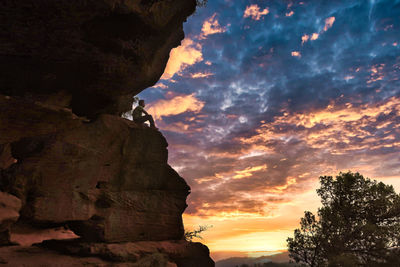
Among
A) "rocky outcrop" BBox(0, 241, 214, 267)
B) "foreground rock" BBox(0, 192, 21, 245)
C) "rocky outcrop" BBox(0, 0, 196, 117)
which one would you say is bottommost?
"rocky outcrop" BBox(0, 241, 214, 267)

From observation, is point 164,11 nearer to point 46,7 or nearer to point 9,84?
point 46,7

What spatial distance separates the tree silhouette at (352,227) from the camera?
23484 millimetres

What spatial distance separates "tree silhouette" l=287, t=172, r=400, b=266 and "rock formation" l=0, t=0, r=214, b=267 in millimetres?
13112

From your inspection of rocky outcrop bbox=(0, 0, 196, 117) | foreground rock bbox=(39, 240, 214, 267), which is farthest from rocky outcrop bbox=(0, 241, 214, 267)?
rocky outcrop bbox=(0, 0, 196, 117)

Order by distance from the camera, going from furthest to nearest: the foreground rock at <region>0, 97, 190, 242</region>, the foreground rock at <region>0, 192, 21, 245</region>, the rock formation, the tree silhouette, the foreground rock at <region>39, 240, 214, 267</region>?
1. the tree silhouette
2. the foreground rock at <region>0, 97, 190, 242</region>
3. the foreground rock at <region>39, 240, 214, 267</region>
4. the rock formation
5. the foreground rock at <region>0, 192, 21, 245</region>

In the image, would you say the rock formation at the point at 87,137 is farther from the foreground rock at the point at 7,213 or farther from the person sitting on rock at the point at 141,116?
the person sitting on rock at the point at 141,116

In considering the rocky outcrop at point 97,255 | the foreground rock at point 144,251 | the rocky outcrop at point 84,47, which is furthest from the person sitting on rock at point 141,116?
the rocky outcrop at point 97,255

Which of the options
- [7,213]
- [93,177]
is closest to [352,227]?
[93,177]

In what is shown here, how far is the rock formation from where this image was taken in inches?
553

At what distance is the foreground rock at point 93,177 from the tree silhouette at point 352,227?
49.7ft

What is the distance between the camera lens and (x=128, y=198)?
18.7 m

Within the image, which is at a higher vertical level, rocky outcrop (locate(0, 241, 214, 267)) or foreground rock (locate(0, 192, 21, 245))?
foreground rock (locate(0, 192, 21, 245))

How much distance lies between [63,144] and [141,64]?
24.8 ft

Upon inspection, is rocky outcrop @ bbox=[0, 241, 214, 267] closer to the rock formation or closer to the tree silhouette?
the rock formation
